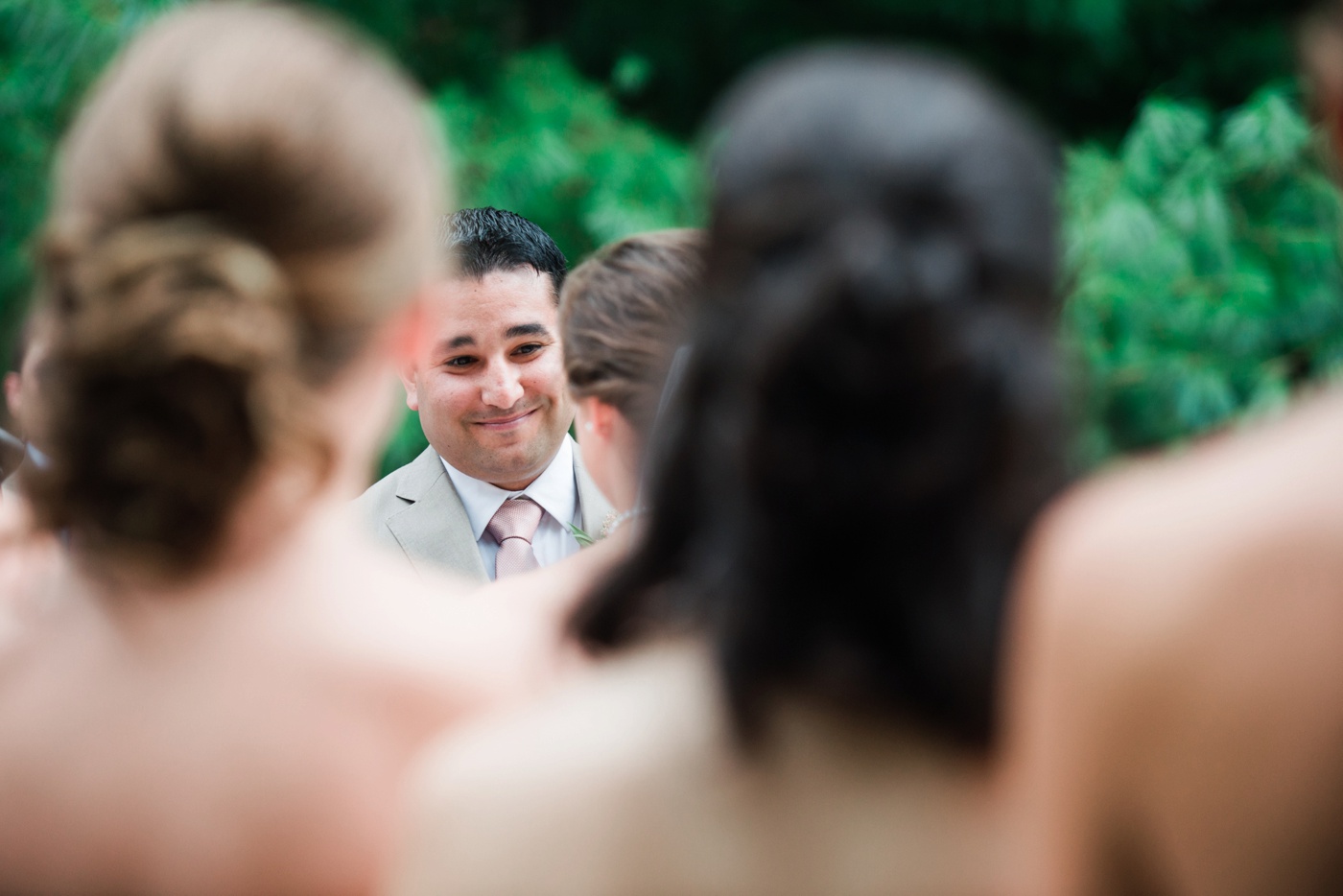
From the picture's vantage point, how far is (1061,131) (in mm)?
8984

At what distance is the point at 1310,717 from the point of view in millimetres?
1136

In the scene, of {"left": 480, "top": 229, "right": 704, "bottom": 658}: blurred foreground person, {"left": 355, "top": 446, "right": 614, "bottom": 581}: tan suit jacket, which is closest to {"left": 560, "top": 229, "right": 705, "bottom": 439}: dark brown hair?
{"left": 480, "top": 229, "right": 704, "bottom": 658}: blurred foreground person

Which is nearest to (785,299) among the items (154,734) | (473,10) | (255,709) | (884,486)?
(884,486)

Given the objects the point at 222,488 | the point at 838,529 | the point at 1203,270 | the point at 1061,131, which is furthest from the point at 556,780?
the point at 1061,131

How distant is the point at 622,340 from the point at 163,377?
169 centimetres

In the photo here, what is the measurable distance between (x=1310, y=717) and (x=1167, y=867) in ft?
0.74

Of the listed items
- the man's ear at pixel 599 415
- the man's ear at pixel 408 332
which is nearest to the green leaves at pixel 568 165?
the man's ear at pixel 599 415

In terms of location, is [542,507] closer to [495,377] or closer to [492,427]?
[492,427]

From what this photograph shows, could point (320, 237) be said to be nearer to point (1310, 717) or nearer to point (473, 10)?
point (1310, 717)

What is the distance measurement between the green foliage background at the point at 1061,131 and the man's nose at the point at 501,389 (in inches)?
103

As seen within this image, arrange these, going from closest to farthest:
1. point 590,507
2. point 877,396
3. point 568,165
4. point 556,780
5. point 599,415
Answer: point 877,396, point 556,780, point 599,415, point 590,507, point 568,165

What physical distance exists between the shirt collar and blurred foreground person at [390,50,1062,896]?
2.96 m

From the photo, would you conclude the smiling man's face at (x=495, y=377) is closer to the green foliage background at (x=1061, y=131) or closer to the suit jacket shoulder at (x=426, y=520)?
the suit jacket shoulder at (x=426, y=520)

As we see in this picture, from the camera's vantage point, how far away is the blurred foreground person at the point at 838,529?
43.5 inches
